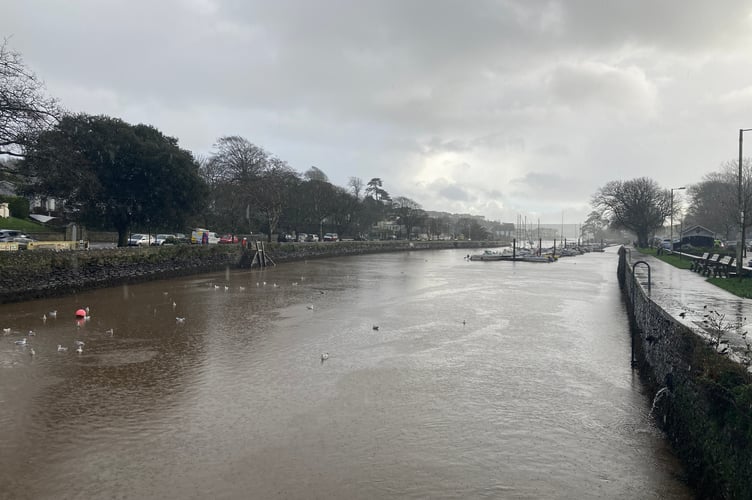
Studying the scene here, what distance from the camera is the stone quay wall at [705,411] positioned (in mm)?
5281

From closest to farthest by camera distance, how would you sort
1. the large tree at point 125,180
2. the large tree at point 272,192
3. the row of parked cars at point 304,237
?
the large tree at point 125,180 < the large tree at point 272,192 < the row of parked cars at point 304,237

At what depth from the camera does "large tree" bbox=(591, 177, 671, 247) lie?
73125 mm

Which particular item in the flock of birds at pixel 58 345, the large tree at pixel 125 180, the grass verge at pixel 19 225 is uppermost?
the large tree at pixel 125 180

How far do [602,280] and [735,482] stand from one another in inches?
1472

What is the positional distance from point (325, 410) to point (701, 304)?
11.9 m

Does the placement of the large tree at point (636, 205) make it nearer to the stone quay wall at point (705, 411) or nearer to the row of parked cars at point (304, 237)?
the row of parked cars at point (304, 237)

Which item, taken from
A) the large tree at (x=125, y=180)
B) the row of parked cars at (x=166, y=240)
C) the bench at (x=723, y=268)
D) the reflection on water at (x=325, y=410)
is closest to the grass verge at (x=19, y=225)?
the row of parked cars at (x=166, y=240)

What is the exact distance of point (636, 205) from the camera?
240 feet

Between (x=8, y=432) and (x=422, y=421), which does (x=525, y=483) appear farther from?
(x=8, y=432)

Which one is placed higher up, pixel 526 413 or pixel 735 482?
pixel 735 482

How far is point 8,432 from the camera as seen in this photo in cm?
848

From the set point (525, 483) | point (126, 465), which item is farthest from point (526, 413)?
point (126, 465)

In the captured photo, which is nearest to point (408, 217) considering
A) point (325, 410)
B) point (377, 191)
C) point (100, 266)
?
point (377, 191)

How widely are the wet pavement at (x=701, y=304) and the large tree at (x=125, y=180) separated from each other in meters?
29.9
